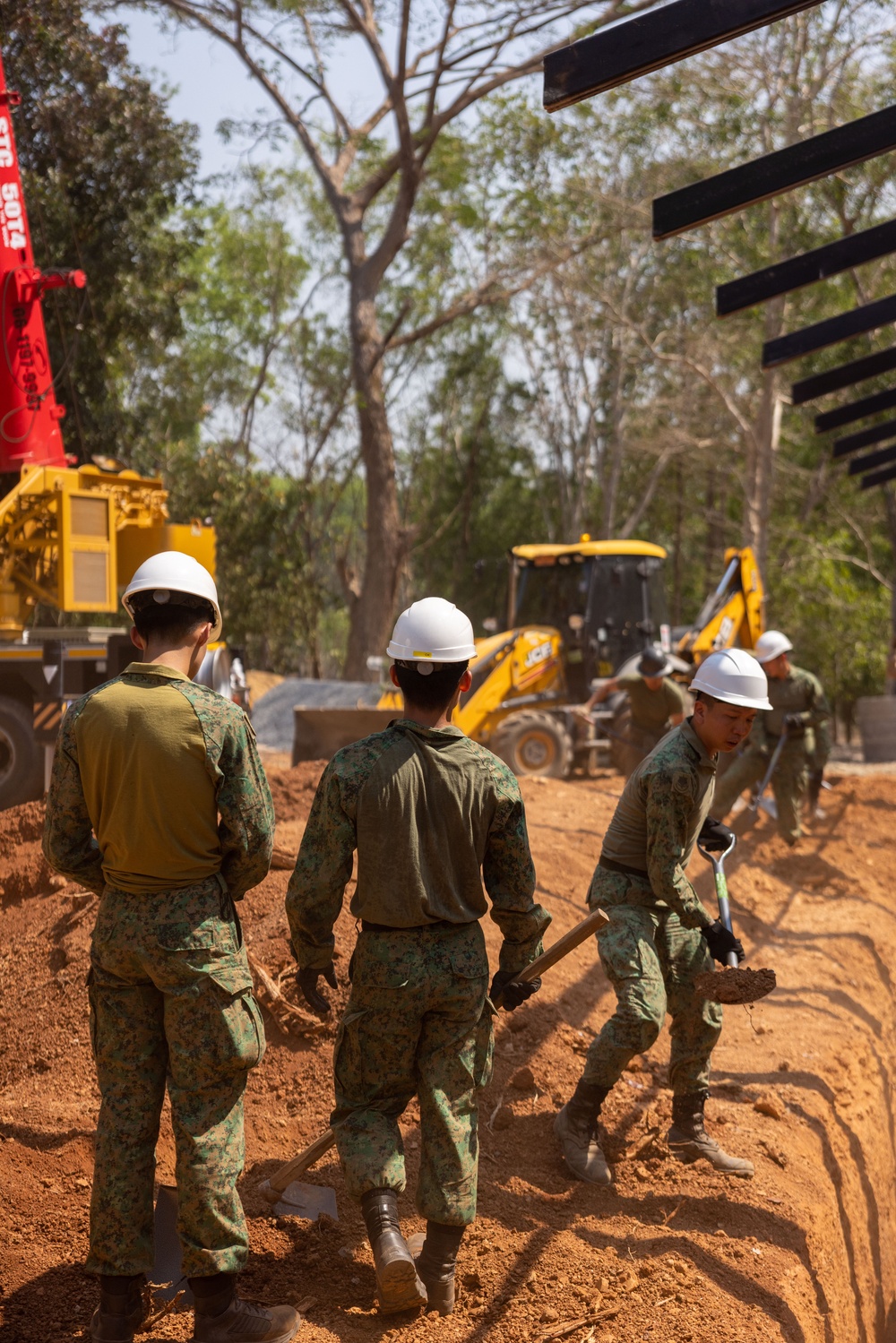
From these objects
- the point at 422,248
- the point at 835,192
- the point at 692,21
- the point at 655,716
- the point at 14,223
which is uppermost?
the point at 422,248

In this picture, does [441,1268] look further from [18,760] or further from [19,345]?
[19,345]

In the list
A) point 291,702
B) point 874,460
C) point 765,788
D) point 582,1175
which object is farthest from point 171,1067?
point 291,702

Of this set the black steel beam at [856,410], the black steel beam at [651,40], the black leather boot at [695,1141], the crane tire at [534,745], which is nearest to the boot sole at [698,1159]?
the black leather boot at [695,1141]

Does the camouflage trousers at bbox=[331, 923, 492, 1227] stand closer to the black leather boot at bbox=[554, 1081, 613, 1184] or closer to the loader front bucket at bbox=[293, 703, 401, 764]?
the black leather boot at bbox=[554, 1081, 613, 1184]

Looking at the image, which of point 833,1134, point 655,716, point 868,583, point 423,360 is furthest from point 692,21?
point 423,360

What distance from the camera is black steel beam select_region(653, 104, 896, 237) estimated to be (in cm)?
602

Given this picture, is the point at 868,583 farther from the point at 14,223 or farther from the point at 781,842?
the point at 14,223

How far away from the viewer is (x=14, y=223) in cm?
1197

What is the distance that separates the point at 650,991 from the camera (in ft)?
14.8

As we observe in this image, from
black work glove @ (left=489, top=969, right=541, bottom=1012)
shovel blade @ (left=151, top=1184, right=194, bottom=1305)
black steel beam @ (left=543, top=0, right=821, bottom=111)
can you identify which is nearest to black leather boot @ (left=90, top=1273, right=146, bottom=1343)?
shovel blade @ (left=151, top=1184, right=194, bottom=1305)

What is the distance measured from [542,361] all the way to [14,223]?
80.6ft

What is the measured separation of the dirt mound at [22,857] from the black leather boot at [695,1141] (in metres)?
3.61

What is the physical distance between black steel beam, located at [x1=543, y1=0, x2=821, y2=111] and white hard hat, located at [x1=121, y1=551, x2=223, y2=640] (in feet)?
7.94

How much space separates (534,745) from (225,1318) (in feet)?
35.4
